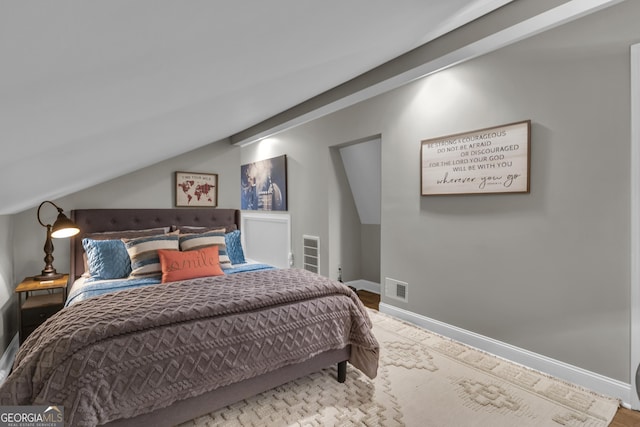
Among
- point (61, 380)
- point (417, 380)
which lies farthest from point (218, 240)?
point (417, 380)

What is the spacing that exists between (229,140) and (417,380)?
332cm

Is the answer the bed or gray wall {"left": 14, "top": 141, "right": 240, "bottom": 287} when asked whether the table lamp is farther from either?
the bed

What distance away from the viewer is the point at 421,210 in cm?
307

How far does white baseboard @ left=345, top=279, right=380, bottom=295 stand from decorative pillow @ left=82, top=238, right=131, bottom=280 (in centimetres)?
272

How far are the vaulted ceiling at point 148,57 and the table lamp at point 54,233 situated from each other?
1.00m

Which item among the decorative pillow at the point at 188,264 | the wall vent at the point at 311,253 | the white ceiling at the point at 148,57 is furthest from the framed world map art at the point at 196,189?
the white ceiling at the point at 148,57

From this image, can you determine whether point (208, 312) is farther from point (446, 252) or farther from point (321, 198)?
point (321, 198)

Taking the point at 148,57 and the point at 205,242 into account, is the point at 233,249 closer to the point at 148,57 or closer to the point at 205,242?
the point at 205,242

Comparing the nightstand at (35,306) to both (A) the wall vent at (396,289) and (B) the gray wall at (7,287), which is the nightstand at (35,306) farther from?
(A) the wall vent at (396,289)

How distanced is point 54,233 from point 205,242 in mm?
1149

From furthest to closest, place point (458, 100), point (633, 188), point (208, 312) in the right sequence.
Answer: point (458, 100)
point (633, 188)
point (208, 312)

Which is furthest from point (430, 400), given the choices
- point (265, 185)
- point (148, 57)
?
point (265, 185)

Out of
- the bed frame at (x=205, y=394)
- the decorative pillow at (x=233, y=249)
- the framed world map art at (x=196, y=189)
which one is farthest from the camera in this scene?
the framed world map art at (x=196, y=189)

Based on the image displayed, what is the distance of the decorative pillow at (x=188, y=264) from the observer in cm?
265
